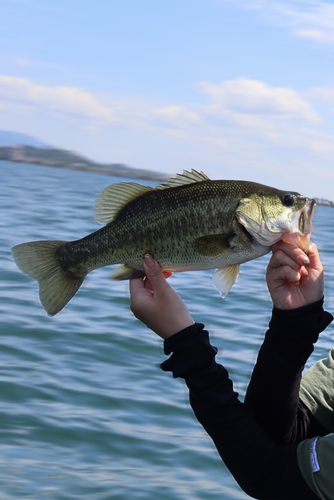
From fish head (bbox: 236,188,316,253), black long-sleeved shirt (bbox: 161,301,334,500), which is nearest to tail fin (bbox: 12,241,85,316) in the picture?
black long-sleeved shirt (bbox: 161,301,334,500)

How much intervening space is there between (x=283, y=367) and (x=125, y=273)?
0.69m

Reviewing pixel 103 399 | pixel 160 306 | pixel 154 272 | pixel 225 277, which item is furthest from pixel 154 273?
pixel 103 399

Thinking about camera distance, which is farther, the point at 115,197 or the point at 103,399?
the point at 103,399

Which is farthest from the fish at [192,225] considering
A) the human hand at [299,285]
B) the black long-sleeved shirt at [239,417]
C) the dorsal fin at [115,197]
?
the black long-sleeved shirt at [239,417]

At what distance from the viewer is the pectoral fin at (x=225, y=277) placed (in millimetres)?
2211

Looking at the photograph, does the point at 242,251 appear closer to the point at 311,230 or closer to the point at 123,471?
the point at 311,230

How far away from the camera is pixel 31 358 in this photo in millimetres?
5277

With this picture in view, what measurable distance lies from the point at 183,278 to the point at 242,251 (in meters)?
6.56

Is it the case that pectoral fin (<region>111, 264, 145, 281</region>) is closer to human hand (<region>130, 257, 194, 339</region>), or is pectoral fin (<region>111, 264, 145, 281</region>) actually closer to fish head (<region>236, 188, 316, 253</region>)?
human hand (<region>130, 257, 194, 339</region>)

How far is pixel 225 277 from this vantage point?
222cm

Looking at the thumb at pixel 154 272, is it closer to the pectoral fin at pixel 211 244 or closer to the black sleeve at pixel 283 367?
the pectoral fin at pixel 211 244

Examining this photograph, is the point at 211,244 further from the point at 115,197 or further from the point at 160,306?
the point at 115,197

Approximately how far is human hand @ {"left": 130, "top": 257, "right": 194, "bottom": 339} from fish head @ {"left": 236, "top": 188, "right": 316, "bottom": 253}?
1.11 feet

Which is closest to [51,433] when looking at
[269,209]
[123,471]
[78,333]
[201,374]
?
[123,471]
